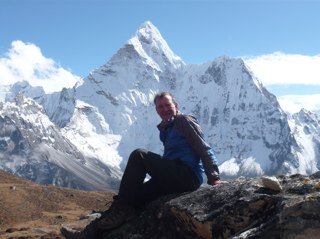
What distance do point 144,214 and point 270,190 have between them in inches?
121

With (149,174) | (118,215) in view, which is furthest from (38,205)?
(149,174)

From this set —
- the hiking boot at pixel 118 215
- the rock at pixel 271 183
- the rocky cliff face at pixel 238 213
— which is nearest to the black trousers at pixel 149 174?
the hiking boot at pixel 118 215

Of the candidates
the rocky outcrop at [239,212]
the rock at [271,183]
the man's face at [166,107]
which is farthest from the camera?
the man's face at [166,107]

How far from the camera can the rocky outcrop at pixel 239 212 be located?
8.40 metres

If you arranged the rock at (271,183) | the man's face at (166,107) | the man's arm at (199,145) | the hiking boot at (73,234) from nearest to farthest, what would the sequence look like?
the rock at (271,183) → the man's arm at (199,145) → the hiking boot at (73,234) → the man's face at (166,107)

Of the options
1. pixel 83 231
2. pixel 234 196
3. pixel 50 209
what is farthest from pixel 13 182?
pixel 234 196

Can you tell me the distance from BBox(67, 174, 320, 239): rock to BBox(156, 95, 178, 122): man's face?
76.3 inches

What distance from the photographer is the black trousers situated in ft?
39.2

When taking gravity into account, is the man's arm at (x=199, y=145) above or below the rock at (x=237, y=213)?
above

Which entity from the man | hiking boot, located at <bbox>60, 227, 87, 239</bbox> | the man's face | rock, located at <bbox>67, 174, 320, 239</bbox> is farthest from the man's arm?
hiking boot, located at <bbox>60, 227, 87, 239</bbox>

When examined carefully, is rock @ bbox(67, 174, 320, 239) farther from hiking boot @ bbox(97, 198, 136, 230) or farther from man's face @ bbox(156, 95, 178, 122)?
man's face @ bbox(156, 95, 178, 122)

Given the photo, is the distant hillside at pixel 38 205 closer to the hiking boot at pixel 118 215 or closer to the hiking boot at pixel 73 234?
the hiking boot at pixel 73 234

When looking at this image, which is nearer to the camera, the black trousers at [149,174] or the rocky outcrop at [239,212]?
the rocky outcrop at [239,212]

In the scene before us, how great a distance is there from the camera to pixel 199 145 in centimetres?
1192
